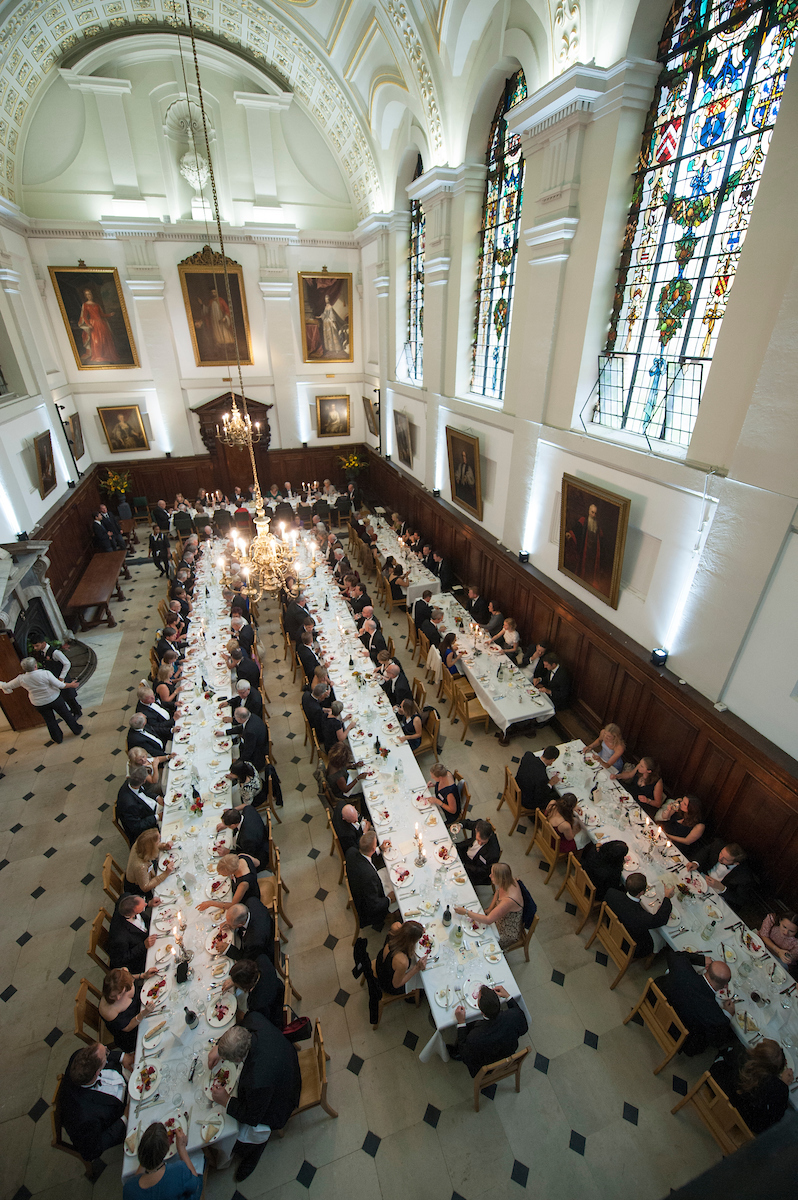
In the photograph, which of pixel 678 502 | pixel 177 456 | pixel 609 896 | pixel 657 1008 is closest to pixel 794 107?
pixel 678 502

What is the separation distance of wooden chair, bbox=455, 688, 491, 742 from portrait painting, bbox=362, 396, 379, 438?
34.7 ft

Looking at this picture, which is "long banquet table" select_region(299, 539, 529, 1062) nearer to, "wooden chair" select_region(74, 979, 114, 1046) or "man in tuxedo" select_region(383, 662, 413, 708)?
"man in tuxedo" select_region(383, 662, 413, 708)

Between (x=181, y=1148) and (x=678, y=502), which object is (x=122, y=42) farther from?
(x=181, y=1148)

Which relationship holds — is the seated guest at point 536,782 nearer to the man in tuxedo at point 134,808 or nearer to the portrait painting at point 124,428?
the man in tuxedo at point 134,808

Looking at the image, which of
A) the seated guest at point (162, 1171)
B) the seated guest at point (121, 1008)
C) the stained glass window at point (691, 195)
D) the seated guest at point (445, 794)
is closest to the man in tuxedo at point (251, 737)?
the seated guest at point (445, 794)

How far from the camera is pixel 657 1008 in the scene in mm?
Answer: 4562

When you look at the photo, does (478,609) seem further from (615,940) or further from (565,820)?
(615,940)

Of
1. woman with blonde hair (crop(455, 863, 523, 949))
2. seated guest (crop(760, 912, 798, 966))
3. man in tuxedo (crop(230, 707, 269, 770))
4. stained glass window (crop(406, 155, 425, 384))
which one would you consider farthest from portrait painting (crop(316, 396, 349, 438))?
seated guest (crop(760, 912, 798, 966))

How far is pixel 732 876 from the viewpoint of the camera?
17.3 feet

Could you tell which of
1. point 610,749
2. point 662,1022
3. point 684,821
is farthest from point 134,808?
point 684,821

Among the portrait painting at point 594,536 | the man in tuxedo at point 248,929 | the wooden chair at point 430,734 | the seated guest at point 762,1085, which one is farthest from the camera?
the wooden chair at point 430,734

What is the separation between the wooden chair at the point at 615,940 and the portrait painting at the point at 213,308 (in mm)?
15177

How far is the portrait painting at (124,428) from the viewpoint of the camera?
1541cm

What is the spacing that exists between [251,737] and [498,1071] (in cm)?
414
